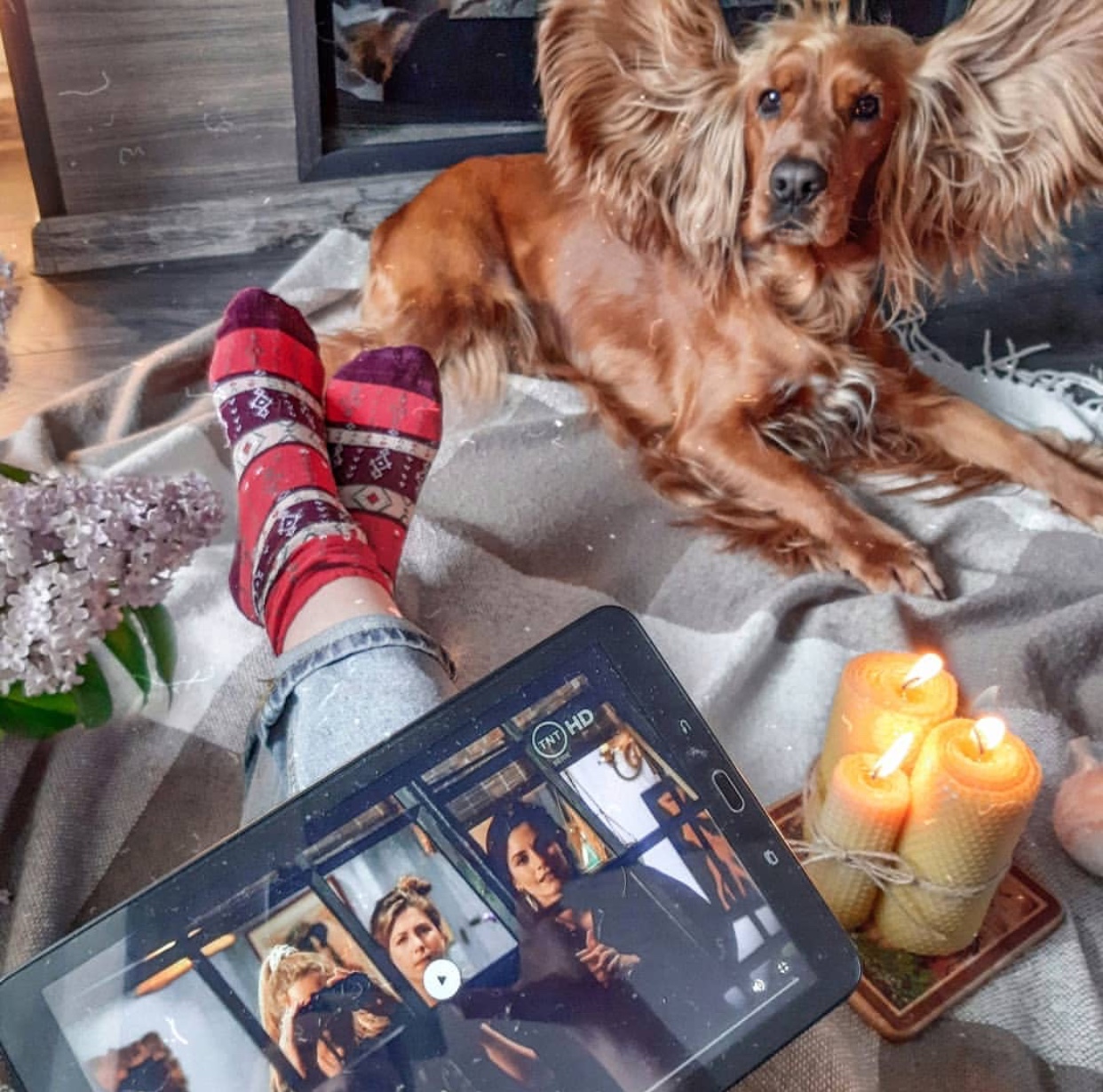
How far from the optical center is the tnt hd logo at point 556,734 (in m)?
0.63

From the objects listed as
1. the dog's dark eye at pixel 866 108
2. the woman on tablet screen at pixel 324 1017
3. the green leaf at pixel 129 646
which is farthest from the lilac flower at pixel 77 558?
the dog's dark eye at pixel 866 108

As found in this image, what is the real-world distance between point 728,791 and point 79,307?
94cm

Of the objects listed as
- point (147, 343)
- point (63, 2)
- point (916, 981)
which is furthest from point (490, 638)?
point (63, 2)

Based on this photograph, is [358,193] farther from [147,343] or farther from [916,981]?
[916,981]

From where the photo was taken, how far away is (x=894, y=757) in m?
0.71

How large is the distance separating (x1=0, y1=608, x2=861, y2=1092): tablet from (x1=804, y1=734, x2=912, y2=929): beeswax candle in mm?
98

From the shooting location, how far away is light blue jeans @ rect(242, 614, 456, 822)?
2.31 feet

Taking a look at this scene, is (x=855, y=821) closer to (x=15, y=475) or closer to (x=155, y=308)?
(x=15, y=475)

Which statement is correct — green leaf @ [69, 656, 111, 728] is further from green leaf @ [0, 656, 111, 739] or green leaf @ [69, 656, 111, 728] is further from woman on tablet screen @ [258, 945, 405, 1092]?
woman on tablet screen @ [258, 945, 405, 1092]

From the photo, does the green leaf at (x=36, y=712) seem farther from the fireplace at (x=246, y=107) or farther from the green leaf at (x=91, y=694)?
the fireplace at (x=246, y=107)

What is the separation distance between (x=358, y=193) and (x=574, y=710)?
859 millimetres

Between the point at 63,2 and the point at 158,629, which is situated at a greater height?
the point at 63,2

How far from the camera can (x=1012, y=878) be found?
84 centimetres

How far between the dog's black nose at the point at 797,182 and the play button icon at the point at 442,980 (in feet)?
2.50
